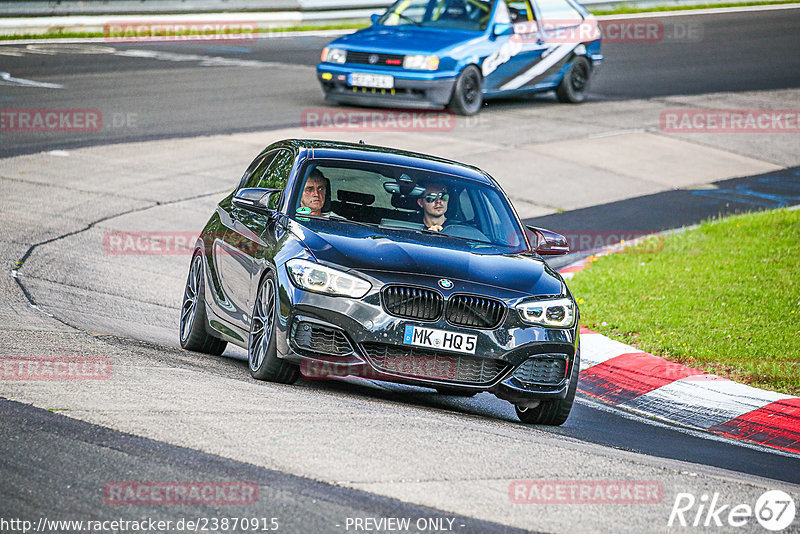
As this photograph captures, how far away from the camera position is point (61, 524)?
15.5ft

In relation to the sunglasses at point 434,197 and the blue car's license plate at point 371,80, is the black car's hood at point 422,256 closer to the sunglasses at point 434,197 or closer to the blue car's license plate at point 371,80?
the sunglasses at point 434,197

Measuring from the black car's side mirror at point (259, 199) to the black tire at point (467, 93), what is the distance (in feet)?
38.4

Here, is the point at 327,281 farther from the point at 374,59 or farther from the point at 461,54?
the point at 461,54

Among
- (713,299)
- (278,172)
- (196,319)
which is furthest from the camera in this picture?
(713,299)

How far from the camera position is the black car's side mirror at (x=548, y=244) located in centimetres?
856

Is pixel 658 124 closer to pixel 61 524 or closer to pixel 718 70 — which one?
pixel 718 70

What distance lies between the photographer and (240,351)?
1007cm

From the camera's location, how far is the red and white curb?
330 inches

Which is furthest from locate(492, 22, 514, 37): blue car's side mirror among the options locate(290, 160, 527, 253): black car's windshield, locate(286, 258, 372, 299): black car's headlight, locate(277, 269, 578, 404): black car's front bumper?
locate(286, 258, 372, 299): black car's headlight

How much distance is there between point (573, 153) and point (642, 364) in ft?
31.5

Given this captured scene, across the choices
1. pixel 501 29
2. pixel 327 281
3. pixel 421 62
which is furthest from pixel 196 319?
pixel 501 29

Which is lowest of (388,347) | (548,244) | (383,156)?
(388,347)

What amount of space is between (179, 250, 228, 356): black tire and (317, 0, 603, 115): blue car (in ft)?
34.3

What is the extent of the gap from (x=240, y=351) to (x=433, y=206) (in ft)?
7.99
